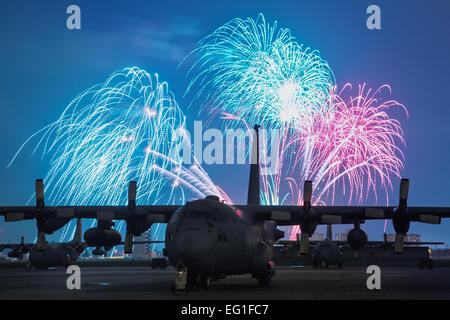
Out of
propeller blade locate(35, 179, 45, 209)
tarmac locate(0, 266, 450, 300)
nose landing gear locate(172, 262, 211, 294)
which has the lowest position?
tarmac locate(0, 266, 450, 300)

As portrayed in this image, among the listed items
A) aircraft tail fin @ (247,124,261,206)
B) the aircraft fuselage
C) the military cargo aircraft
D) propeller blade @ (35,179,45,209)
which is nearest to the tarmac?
the aircraft fuselage

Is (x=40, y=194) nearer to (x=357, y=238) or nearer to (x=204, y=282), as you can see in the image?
(x=204, y=282)

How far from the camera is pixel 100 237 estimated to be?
1239 inches

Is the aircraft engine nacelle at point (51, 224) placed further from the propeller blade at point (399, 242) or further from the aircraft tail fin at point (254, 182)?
the propeller blade at point (399, 242)

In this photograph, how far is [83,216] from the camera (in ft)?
104

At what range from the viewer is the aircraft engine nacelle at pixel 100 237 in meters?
31.4

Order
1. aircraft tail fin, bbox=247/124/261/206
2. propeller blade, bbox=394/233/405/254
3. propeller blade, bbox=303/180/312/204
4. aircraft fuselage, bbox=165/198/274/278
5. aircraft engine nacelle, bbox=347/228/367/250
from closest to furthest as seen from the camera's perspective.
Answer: aircraft fuselage, bbox=165/198/274/278, propeller blade, bbox=303/180/312/204, propeller blade, bbox=394/233/405/254, aircraft engine nacelle, bbox=347/228/367/250, aircraft tail fin, bbox=247/124/261/206

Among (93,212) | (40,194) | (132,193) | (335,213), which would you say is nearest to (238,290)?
(132,193)

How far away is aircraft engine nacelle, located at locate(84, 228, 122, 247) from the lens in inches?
1236

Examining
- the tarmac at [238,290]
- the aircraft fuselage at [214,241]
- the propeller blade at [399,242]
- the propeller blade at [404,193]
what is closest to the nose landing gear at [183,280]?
the aircraft fuselage at [214,241]

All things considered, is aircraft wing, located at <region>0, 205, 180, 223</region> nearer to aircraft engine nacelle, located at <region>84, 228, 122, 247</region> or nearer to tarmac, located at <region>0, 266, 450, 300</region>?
aircraft engine nacelle, located at <region>84, 228, 122, 247</region>
